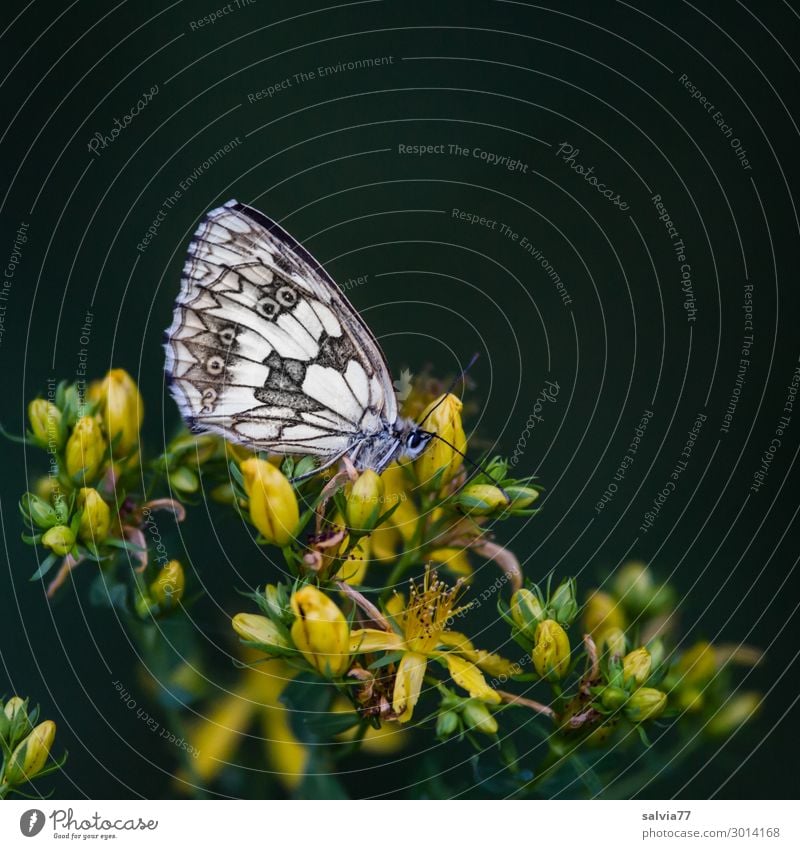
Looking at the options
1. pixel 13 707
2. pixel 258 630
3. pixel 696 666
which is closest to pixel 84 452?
pixel 258 630

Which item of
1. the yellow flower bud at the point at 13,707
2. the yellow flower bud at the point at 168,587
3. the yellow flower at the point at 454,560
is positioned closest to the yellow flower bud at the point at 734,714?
the yellow flower at the point at 454,560

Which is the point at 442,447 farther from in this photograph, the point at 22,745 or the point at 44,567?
the point at 22,745

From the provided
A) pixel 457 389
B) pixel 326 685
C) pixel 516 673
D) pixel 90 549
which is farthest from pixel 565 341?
pixel 90 549

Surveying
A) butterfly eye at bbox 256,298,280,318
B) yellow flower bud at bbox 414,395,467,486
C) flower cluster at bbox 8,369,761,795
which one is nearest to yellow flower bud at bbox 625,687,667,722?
flower cluster at bbox 8,369,761,795

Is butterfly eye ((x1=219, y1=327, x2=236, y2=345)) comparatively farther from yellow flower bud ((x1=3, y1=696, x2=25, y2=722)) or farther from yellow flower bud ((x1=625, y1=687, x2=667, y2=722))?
yellow flower bud ((x1=625, y1=687, x2=667, y2=722))

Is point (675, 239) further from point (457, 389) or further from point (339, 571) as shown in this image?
point (339, 571)
